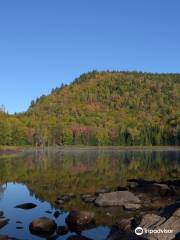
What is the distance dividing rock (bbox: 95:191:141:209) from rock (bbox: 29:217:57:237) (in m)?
9.72

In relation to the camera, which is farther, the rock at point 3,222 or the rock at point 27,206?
the rock at point 27,206

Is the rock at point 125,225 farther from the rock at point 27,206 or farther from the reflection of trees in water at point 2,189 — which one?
the reflection of trees in water at point 2,189

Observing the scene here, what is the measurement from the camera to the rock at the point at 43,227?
91.9 ft

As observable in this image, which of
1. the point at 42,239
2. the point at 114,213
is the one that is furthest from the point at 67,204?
the point at 42,239

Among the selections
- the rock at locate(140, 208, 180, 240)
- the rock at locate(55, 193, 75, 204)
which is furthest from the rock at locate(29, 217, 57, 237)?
the rock at locate(55, 193, 75, 204)

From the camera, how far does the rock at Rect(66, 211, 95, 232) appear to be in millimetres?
29797

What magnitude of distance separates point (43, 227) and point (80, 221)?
3406 millimetres

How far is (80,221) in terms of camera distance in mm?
30391

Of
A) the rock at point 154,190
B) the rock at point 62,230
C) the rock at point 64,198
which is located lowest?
the rock at point 62,230

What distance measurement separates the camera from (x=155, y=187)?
46625mm

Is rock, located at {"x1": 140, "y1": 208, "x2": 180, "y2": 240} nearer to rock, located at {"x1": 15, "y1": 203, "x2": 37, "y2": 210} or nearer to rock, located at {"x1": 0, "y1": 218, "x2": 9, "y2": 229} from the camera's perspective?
rock, located at {"x1": 0, "y1": 218, "x2": 9, "y2": 229}

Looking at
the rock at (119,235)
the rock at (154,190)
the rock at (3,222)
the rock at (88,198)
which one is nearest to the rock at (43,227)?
the rock at (3,222)

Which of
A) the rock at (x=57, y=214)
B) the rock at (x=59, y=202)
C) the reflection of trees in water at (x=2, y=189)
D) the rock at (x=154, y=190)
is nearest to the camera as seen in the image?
the rock at (x=57, y=214)

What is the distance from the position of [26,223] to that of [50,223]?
11.1 feet
